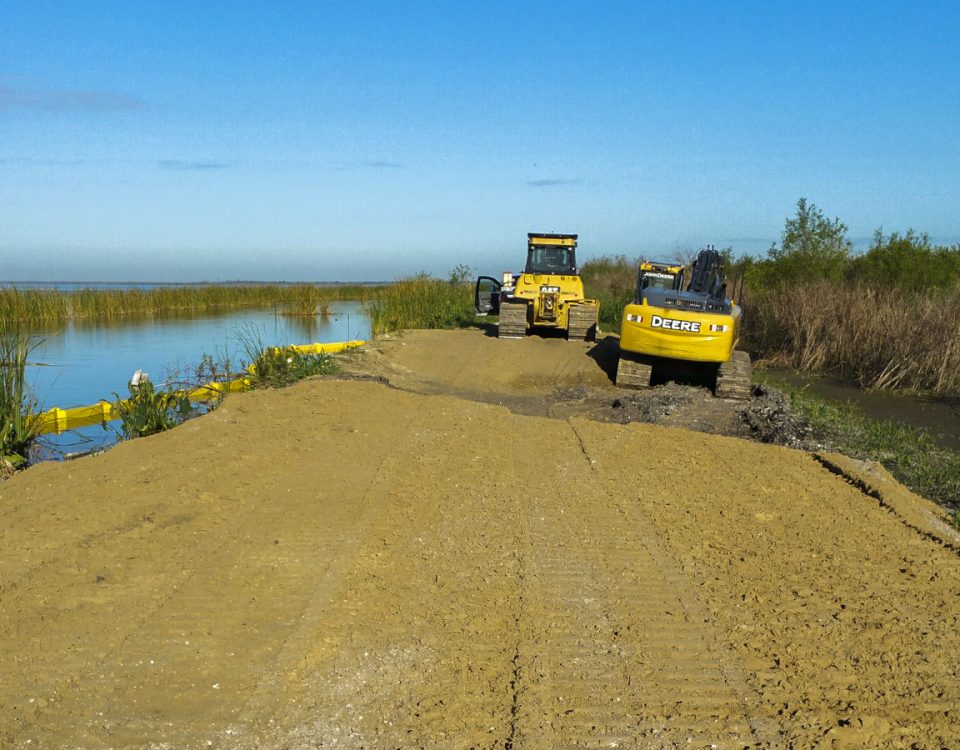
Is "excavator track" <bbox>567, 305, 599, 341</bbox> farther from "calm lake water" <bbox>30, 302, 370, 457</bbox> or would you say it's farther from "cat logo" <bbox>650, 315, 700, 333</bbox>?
"calm lake water" <bbox>30, 302, 370, 457</bbox>

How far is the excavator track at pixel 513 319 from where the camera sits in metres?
20.5

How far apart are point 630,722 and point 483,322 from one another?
23.3m

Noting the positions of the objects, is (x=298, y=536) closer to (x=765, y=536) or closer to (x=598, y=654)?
(x=598, y=654)

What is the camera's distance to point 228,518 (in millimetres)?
6277

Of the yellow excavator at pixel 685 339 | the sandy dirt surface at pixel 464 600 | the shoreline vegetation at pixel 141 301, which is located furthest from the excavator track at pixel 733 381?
the shoreline vegetation at pixel 141 301

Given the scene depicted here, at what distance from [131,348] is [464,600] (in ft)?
69.8

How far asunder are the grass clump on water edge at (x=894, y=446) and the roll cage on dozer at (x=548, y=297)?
7084 millimetres

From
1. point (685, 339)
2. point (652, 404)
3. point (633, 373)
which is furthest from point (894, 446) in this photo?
point (633, 373)

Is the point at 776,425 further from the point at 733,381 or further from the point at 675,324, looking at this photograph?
the point at 675,324

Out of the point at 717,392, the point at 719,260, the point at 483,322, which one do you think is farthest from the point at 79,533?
the point at 483,322

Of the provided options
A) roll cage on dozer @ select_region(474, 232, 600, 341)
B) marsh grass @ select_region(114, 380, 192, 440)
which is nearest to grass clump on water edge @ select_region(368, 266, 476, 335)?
roll cage on dozer @ select_region(474, 232, 600, 341)

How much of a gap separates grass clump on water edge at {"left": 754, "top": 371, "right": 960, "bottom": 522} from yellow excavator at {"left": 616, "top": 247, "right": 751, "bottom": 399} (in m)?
1.16

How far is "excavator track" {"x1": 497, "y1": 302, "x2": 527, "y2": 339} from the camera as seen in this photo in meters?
20.5

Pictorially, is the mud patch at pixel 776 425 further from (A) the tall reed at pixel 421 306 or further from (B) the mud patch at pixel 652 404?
(A) the tall reed at pixel 421 306
